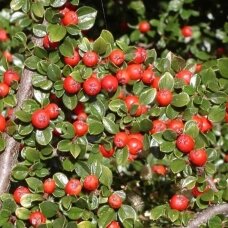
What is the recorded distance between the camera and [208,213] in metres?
1.98

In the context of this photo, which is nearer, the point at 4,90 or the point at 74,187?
the point at 74,187

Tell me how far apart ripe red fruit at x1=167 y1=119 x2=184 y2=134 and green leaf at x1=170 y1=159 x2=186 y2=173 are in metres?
0.11

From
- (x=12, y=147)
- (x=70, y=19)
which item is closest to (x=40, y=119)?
(x=12, y=147)

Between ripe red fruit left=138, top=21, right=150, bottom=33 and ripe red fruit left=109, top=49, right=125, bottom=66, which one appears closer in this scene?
ripe red fruit left=109, top=49, right=125, bottom=66

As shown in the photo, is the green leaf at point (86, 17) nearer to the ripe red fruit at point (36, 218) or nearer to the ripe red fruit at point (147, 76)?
the ripe red fruit at point (147, 76)

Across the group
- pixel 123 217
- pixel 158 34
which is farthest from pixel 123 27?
pixel 123 217

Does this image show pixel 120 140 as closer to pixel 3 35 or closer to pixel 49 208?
pixel 49 208

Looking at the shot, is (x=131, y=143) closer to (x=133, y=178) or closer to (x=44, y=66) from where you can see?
(x=44, y=66)

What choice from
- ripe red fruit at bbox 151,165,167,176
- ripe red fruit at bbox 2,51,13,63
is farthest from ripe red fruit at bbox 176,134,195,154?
ripe red fruit at bbox 2,51,13,63

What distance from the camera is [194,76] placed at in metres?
2.08

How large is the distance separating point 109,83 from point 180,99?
0.28 meters

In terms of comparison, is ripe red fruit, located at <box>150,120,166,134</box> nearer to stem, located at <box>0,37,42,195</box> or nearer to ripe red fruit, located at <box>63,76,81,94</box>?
ripe red fruit, located at <box>63,76,81,94</box>

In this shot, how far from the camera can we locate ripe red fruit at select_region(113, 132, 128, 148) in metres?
1.99

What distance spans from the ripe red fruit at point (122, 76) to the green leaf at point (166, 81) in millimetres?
134
